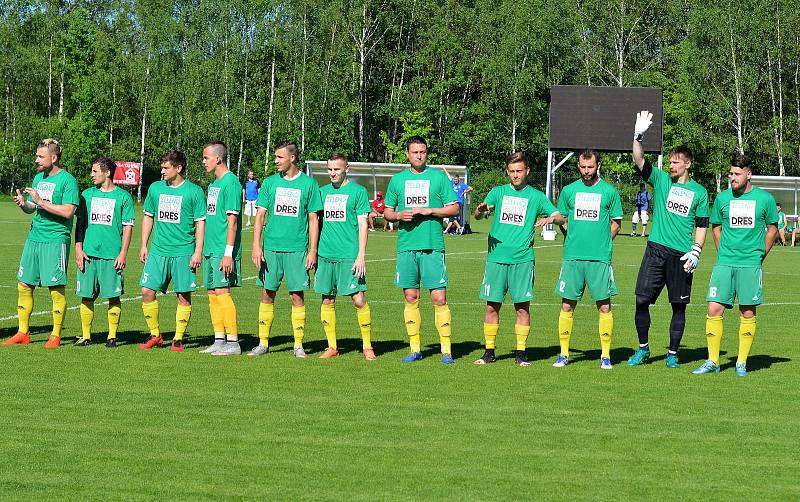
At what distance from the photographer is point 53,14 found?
256ft

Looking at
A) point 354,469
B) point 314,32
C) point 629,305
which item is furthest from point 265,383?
point 314,32

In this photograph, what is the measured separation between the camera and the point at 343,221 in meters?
12.0

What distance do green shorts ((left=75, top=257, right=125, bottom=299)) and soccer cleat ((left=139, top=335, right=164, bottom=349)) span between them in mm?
595

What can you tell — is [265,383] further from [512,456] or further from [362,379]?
[512,456]

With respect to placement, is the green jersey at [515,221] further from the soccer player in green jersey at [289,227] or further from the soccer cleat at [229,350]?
the soccer cleat at [229,350]

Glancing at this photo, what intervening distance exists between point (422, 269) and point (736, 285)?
3.08 meters

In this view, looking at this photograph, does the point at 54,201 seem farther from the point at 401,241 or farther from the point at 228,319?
the point at 401,241

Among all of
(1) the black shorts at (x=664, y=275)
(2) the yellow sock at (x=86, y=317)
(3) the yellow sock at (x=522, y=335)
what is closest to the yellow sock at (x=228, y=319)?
(2) the yellow sock at (x=86, y=317)


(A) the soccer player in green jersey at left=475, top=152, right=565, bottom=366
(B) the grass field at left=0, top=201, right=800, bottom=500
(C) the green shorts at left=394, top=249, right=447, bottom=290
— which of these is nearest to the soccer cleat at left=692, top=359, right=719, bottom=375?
(B) the grass field at left=0, top=201, right=800, bottom=500

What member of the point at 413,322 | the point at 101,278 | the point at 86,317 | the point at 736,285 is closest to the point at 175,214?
the point at 101,278

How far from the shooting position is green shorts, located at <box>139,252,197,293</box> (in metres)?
12.5

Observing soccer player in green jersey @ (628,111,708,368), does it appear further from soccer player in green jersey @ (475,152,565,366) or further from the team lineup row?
soccer player in green jersey @ (475,152,565,366)

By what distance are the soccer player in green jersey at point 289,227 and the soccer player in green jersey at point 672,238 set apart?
334 centimetres

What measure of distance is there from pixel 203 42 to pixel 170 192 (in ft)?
205
